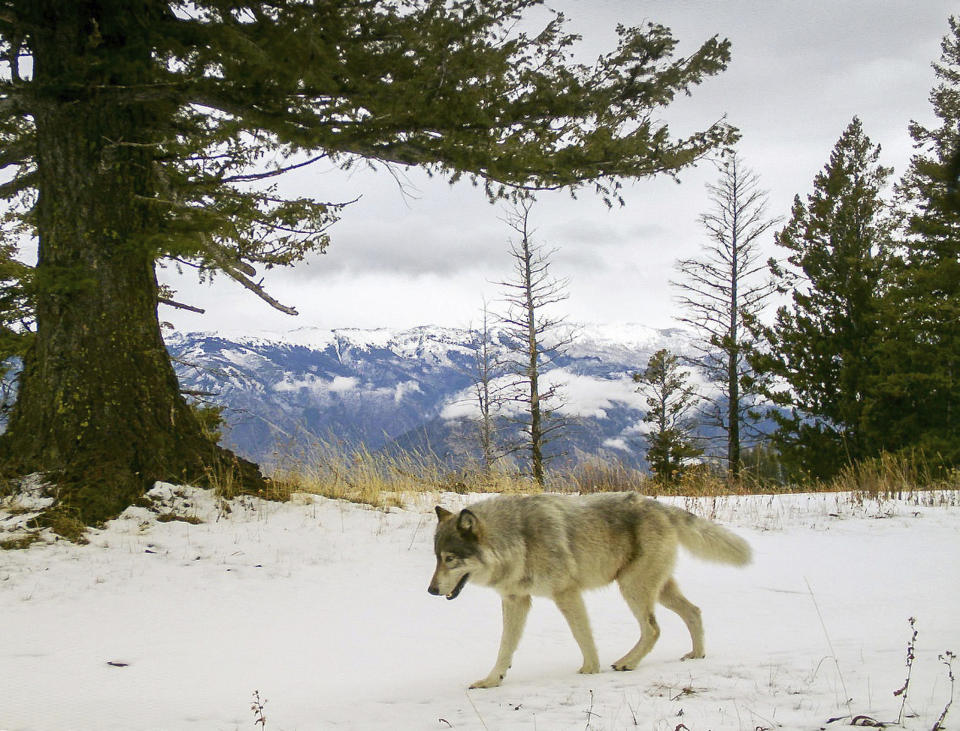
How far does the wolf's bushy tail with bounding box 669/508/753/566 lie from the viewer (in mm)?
Result: 5383

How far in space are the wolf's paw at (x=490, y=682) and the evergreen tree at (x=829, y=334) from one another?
2427 centimetres

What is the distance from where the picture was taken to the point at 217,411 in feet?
51.0

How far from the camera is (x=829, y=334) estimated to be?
26.6 meters

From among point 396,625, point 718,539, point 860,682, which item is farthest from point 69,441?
point 860,682

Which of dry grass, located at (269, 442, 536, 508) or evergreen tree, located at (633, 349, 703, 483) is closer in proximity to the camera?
dry grass, located at (269, 442, 536, 508)

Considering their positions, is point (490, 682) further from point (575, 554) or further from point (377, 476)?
point (377, 476)

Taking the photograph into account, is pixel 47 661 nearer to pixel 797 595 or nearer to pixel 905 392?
pixel 797 595

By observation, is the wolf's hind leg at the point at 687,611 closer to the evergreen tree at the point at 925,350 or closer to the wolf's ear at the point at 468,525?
the wolf's ear at the point at 468,525

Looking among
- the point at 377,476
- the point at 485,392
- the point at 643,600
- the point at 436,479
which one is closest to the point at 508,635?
the point at 643,600

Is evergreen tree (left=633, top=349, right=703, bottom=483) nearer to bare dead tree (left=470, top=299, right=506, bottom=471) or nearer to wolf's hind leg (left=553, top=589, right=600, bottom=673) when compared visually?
bare dead tree (left=470, top=299, right=506, bottom=471)

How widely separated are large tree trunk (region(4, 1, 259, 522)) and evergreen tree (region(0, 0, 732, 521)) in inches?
0.8

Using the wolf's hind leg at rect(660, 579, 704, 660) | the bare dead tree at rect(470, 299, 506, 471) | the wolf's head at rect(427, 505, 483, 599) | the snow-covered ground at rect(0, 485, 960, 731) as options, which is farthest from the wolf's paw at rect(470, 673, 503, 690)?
the bare dead tree at rect(470, 299, 506, 471)

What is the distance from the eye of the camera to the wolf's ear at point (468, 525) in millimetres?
4715

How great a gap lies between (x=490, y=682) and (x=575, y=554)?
1025mm
